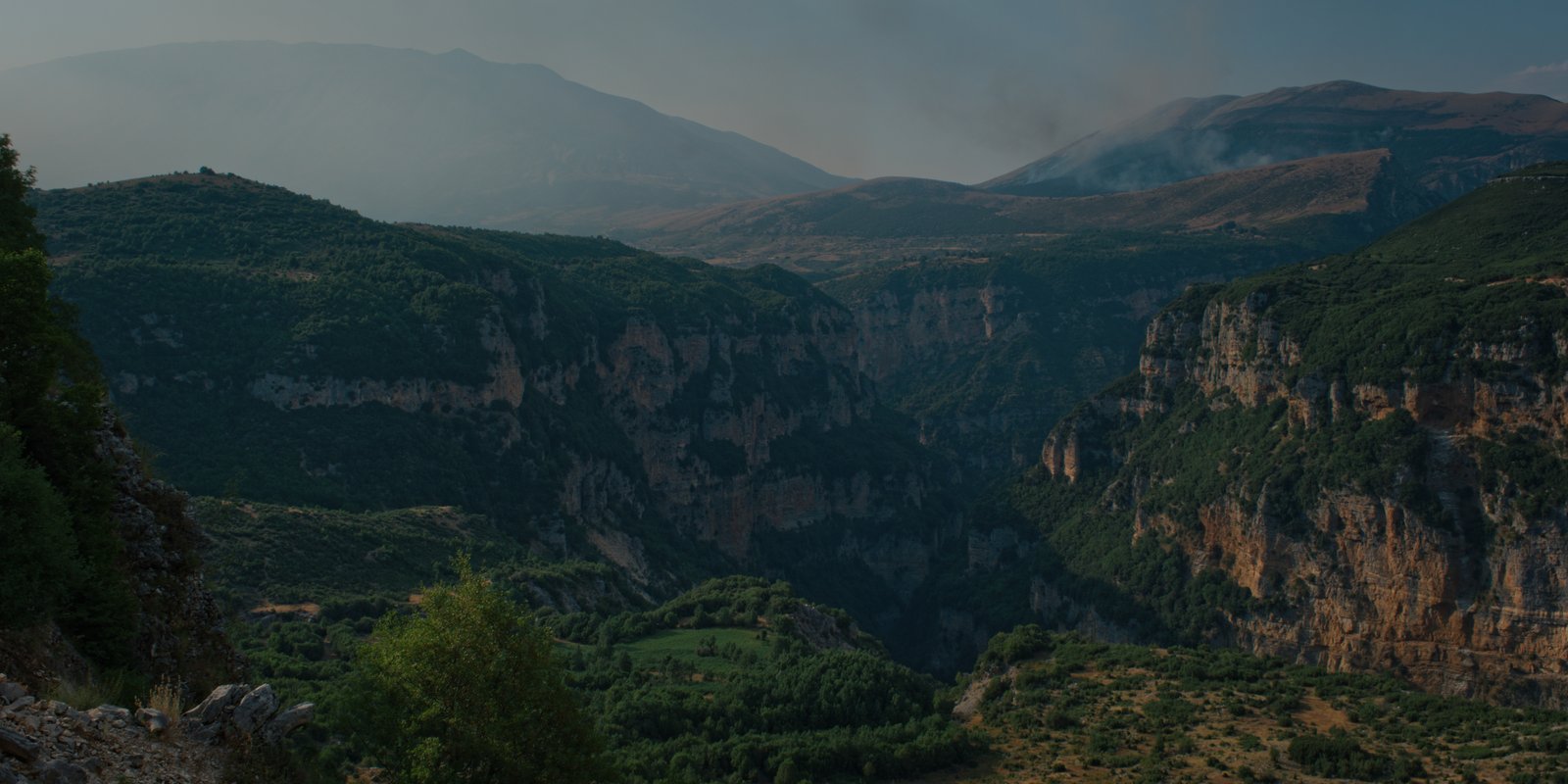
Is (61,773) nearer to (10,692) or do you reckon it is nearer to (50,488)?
(10,692)

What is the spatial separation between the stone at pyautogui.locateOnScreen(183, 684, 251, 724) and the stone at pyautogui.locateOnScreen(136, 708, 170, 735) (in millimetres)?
571

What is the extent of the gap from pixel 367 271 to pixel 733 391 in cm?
4440

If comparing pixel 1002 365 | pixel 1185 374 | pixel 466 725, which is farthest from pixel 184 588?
pixel 1002 365

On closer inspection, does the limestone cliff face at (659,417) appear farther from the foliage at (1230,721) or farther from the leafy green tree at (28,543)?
the leafy green tree at (28,543)

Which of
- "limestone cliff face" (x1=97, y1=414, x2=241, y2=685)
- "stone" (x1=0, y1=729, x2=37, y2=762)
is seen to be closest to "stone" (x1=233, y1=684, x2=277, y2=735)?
"limestone cliff face" (x1=97, y1=414, x2=241, y2=685)

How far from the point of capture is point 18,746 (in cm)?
1145

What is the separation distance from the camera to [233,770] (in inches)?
580

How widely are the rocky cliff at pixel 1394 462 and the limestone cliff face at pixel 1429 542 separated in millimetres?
125

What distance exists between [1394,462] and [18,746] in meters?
81.6

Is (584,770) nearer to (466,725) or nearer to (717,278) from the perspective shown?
(466,725)

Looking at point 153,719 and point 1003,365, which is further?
point 1003,365

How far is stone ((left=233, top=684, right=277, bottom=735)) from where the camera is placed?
15.2m

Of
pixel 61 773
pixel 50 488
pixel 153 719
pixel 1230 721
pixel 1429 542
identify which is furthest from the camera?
pixel 1429 542

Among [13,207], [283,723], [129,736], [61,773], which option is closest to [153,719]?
[129,736]
